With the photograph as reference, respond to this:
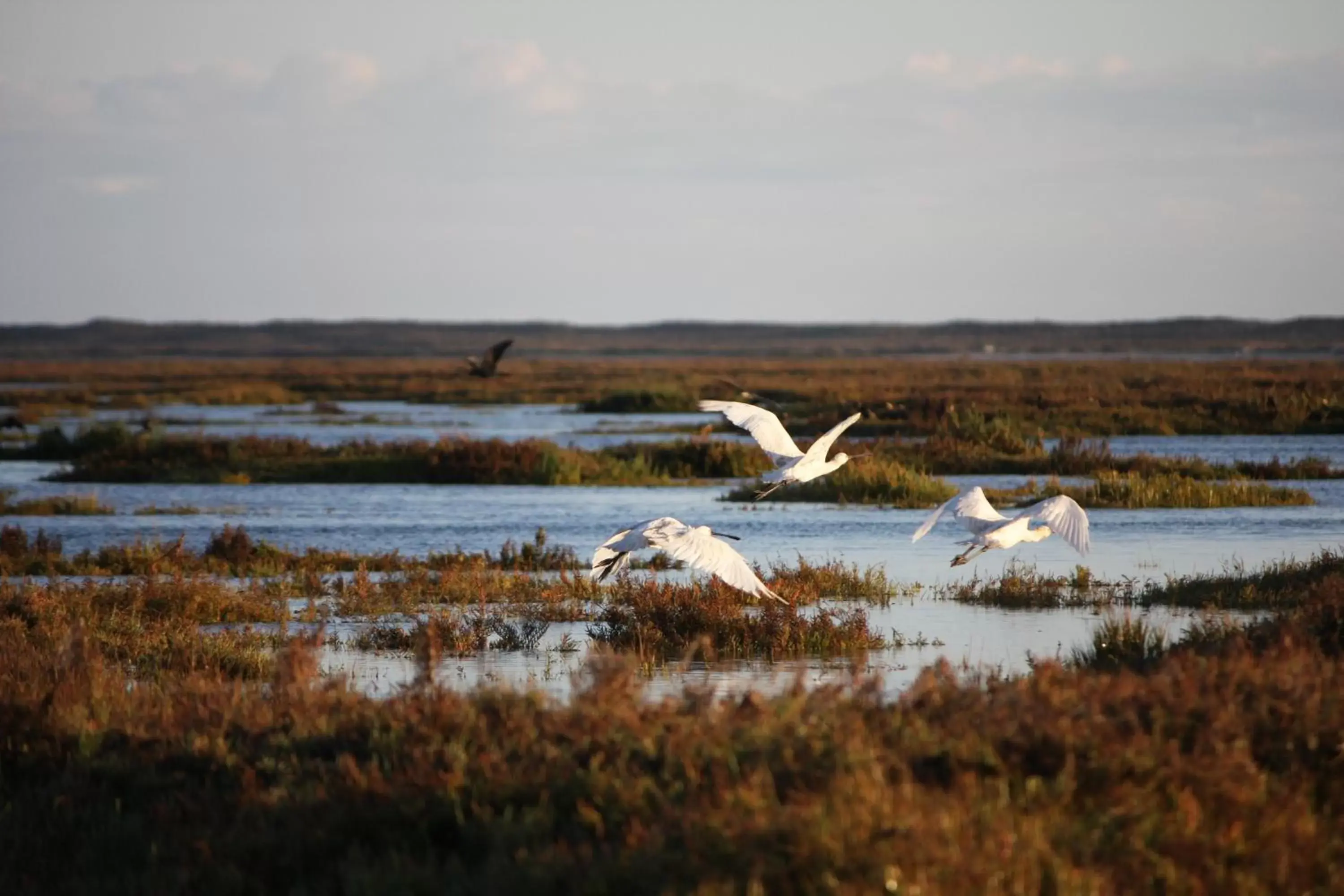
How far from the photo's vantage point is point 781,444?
Result: 47.9 feet

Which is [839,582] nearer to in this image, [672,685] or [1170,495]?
[672,685]

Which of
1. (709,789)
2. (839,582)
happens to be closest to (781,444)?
(839,582)

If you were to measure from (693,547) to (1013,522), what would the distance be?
2337mm

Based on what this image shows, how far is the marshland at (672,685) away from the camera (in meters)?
6.47

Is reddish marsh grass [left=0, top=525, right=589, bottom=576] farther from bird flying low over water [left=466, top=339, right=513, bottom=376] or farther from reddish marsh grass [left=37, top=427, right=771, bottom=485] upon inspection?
bird flying low over water [left=466, top=339, right=513, bottom=376]

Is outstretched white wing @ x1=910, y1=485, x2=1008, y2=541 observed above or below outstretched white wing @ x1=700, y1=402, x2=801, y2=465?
below

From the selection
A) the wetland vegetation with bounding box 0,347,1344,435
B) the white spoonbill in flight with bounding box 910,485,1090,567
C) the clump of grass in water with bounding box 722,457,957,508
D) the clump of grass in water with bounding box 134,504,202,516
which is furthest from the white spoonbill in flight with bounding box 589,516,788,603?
the clump of grass in water with bounding box 134,504,202,516

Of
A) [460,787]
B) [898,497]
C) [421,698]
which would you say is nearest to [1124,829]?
[460,787]

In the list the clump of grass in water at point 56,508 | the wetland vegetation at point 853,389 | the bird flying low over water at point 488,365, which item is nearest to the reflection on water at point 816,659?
the wetland vegetation at point 853,389

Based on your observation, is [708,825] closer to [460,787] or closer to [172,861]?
[460,787]

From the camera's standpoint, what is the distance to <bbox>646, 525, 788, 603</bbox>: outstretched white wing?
38.5ft

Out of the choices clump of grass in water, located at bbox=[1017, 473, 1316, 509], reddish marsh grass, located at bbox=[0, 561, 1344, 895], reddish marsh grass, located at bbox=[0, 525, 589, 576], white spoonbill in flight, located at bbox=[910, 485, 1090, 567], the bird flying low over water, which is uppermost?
the bird flying low over water

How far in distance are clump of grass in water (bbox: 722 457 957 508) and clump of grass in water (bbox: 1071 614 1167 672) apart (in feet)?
45.6

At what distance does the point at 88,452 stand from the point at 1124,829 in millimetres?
31812
